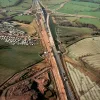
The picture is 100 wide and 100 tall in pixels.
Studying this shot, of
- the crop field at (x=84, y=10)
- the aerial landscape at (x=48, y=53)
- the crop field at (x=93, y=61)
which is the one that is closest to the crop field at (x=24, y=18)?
the aerial landscape at (x=48, y=53)

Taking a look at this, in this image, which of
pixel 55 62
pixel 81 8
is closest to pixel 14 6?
pixel 81 8

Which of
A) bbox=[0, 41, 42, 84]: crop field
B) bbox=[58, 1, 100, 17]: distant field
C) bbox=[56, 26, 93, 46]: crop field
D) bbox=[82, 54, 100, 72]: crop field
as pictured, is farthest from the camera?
bbox=[58, 1, 100, 17]: distant field

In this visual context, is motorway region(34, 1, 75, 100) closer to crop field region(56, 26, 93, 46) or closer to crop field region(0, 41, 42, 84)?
crop field region(0, 41, 42, 84)

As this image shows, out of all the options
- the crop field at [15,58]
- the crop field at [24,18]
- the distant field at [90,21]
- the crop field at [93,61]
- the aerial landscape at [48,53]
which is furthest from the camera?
the distant field at [90,21]

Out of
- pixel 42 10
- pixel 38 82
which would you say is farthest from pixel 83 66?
pixel 42 10

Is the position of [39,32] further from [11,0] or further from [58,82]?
[11,0]

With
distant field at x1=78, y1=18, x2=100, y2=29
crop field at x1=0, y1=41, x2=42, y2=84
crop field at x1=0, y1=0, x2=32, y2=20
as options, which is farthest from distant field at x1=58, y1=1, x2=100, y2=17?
crop field at x1=0, y1=41, x2=42, y2=84

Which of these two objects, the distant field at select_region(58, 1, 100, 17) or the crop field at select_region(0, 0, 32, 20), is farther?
the distant field at select_region(58, 1, 100, 17)

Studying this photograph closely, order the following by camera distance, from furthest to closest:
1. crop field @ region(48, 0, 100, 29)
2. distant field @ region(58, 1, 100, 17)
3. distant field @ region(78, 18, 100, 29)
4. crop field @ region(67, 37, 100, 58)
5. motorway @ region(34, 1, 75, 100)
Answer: distant field @ region(58, 1, 100, 17), crop field @ region(48, 0, 100, 29), distant field @ region(78, 18, 100, 29), crop field @ region(67, 37, 100, 58), motorway @ region(34, 1, 75, 100)

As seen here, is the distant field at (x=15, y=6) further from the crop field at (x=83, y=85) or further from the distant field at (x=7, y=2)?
the crop field at (x=83, y=85)
